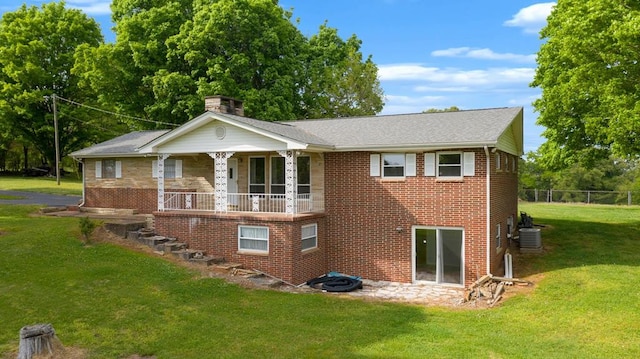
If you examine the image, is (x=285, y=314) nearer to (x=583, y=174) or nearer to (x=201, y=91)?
(x=201, y=91)

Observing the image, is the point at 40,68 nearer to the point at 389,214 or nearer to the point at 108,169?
the point at 108,169

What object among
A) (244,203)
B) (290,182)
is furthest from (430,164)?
(244,203)

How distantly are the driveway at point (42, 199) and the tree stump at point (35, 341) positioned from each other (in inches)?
729

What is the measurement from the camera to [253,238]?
16188 mm

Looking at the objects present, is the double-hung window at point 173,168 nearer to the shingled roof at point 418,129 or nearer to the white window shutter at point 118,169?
the white window shutter at point 118,169

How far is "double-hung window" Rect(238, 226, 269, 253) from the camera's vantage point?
1598cm

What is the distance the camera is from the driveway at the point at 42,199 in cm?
2607

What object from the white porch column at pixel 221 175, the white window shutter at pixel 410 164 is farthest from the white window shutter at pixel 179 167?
the white window shutter at pixel 410 164

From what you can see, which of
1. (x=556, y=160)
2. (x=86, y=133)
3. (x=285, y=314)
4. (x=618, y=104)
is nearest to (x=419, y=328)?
(x=285, y=314)

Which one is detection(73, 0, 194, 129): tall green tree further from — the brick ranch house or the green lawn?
the green lawn

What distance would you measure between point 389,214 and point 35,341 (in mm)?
11015

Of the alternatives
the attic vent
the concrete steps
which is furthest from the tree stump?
the attic vent

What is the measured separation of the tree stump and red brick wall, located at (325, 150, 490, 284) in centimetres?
1014

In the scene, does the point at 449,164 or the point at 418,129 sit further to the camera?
the point at 418,129
